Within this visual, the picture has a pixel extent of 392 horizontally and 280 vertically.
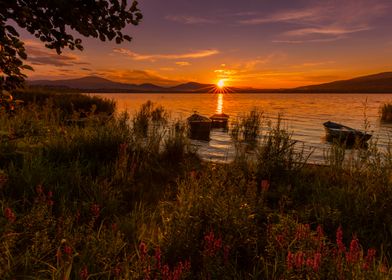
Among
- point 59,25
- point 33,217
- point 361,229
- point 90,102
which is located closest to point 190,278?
point 33,217

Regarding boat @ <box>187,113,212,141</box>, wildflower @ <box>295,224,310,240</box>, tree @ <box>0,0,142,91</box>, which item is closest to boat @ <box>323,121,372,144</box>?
boat @ <box>187,113,212,141</box>

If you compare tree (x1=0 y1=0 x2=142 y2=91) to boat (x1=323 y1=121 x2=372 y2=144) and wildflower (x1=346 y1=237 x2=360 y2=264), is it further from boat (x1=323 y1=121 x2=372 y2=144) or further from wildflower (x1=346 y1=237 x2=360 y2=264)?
boat (x1=323 y1=121 x2=372 y2=144)

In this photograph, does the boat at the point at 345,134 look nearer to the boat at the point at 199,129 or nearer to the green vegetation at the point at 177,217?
the boat at the point at 199,129

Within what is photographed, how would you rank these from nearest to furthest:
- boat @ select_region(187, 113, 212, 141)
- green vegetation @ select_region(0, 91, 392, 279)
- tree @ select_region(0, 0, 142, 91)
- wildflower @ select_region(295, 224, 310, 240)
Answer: tree @ select_region(0, 0, 142, 91) < green vegetation @ select_region(0, 91, 392, 279) < wildflower @ select_region(295, 224, 310, 240) < boat @ select_region(187, 113, 212, 141)

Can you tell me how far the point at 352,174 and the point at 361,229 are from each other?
107 inches

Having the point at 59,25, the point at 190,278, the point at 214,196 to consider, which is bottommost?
the point at 190,278

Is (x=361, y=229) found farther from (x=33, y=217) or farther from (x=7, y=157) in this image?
(x=7, y=157)

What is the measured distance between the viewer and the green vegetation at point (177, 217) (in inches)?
124

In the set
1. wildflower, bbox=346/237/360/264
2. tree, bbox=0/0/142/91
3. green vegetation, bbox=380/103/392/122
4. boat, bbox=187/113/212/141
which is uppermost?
tree, bbox=0/0/142/91

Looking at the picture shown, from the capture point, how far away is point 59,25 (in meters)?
2.40

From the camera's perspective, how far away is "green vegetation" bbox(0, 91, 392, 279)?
10.3ft

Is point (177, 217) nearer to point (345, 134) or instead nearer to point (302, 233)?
point (302, 233)

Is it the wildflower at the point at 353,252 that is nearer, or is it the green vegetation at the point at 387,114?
the wildflower at the point at 353,252

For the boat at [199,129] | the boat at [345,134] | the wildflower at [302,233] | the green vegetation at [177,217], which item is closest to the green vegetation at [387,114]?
the boat at [345,134]
